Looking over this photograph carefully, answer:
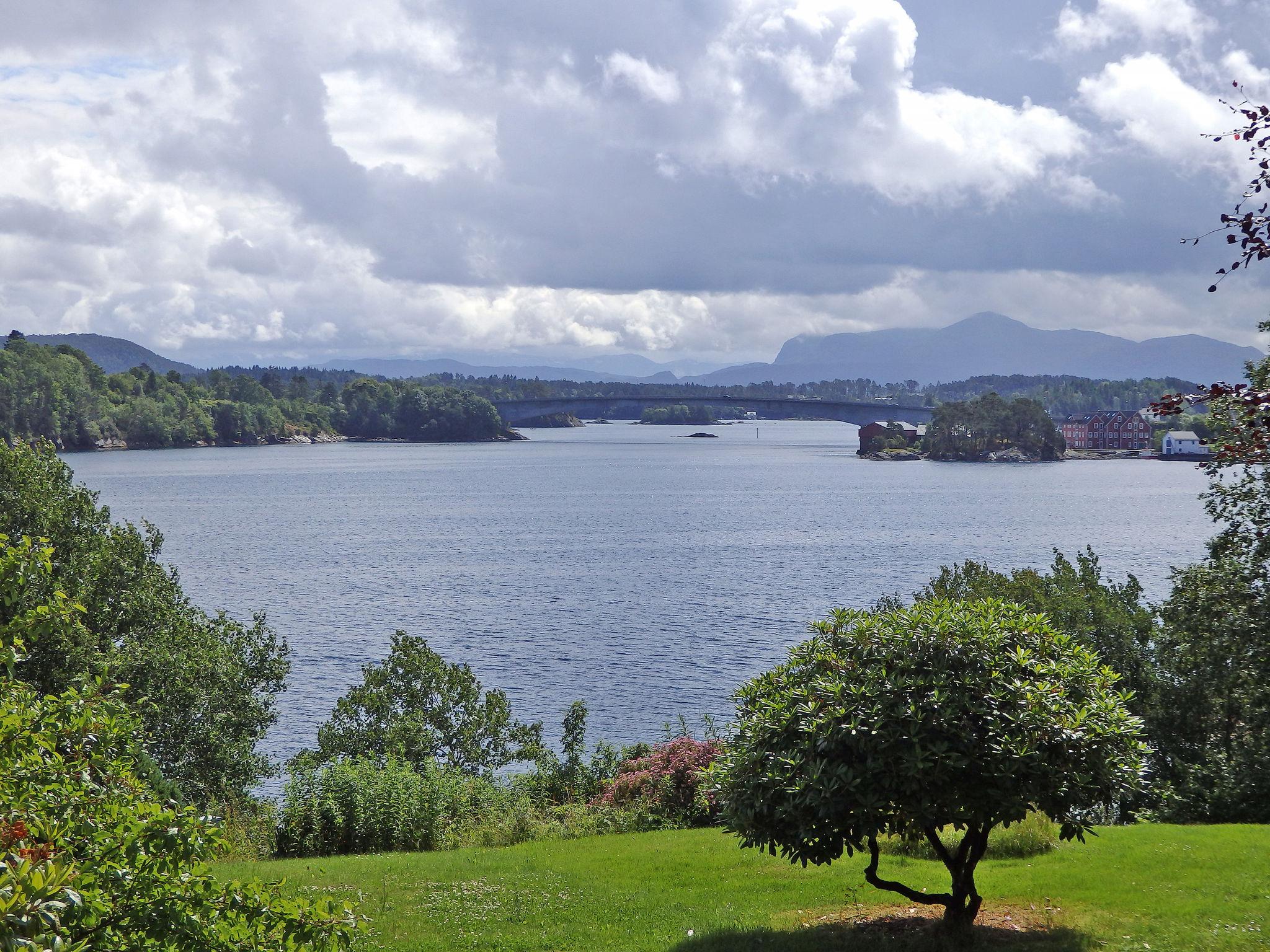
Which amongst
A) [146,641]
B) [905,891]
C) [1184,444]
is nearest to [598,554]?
[146,641]

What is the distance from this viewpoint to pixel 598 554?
78125mm

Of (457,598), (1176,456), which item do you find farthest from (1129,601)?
(1176,456)

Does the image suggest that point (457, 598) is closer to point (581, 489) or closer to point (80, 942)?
point (80, 942)

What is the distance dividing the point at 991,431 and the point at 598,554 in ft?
445

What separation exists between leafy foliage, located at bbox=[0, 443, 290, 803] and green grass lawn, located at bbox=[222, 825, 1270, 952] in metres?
9.19

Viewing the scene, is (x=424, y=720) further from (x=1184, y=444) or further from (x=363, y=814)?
(x=1184, y=444)

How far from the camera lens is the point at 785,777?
1109 centimetres

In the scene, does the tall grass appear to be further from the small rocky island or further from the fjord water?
the small rocky island

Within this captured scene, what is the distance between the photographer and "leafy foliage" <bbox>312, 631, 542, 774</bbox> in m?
27.8

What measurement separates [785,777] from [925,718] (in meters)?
1.53

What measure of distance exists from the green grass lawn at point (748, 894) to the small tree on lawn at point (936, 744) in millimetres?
1810

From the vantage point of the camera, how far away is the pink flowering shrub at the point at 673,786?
21.1 metres

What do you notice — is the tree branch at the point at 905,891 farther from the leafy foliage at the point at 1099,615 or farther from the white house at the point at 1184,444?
the white house at the point at 1184,444

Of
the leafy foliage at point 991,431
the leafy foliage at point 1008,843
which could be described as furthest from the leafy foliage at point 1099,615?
the leafy foliage at point 991,431
